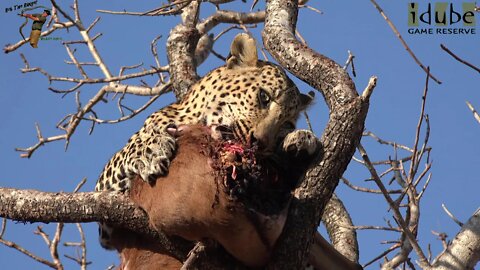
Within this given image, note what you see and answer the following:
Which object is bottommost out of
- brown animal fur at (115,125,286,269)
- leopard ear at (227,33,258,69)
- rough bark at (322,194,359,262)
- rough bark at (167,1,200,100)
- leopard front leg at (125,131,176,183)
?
brown animal fur at (115,125,286,269)

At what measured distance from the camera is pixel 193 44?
21.3 feet

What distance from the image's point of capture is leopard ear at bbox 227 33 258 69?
5562 millimetres

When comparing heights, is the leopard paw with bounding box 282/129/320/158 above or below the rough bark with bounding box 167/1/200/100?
below

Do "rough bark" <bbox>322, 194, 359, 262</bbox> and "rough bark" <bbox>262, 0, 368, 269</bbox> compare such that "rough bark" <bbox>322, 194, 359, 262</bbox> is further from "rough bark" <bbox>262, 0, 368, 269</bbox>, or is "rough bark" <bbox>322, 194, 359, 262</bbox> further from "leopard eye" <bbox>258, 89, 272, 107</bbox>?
"rough bark" <bbox>262, 0, 368, 269</bbox>

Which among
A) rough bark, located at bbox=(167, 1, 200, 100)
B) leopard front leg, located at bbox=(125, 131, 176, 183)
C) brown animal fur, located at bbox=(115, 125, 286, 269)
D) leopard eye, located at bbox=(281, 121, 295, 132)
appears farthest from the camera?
rough bark, located at bbox=(167, 1, 200, 100)

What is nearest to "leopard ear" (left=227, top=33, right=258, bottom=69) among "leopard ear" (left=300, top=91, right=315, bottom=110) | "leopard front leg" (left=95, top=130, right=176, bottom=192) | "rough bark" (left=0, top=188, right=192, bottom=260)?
"leopard ear" (left=300, top=91, right=315, bottom=110)

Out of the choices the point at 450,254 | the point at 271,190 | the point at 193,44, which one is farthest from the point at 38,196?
the point at 193,44

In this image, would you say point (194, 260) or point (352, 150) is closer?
point (194, 260)

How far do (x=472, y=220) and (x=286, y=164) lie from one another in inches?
42.0

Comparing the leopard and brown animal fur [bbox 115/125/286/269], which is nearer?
brown animal fur [bbox 115/125/286/269]

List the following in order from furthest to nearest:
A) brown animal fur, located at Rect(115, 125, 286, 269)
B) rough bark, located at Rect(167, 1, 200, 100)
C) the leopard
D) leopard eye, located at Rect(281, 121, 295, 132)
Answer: rough bark, located at Rect(167, 1, 200, 100) < leopard eye, located at Rect(281, 121, 295, 132) < the leopard < brown animal fur, located at Rect(115, 125, 286, 269)

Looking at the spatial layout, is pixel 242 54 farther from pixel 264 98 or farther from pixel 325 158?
pixel 325 158

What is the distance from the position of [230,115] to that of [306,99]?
0.68 meters

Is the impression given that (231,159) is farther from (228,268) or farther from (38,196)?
(38,196)
